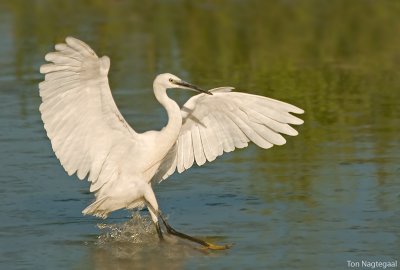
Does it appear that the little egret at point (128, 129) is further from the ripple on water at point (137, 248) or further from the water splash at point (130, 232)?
the water splash at point (130, 232)

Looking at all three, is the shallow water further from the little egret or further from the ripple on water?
the little egret

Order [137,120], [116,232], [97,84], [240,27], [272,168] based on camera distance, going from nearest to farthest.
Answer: [97,84], [116,232], [272,168], [137,120], [240,27]

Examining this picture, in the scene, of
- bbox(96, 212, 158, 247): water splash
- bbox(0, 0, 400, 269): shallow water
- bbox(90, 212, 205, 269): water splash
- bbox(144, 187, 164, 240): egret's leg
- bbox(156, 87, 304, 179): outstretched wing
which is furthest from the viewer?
bbox(156, 87, 304, 179): outstretched wing

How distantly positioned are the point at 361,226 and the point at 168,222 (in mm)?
1822

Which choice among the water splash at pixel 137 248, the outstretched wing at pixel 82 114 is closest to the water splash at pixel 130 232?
the water splash at pixel 137 248

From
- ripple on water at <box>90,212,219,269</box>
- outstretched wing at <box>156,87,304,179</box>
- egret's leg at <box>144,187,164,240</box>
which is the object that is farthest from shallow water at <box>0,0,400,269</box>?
outstretched wing at <box>156,87,304,179</box>

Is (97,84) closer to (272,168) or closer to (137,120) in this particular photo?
(272,168)

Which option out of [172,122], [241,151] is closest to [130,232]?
[172,122]

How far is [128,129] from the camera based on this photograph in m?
10.2

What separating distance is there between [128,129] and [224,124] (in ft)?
3.30

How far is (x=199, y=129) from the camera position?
10828 mm

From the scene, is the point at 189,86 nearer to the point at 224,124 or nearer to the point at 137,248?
the point at 224,124

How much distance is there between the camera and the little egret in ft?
32.5

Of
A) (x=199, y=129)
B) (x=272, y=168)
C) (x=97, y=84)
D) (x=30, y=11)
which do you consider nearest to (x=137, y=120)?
(x=272, y=168)
